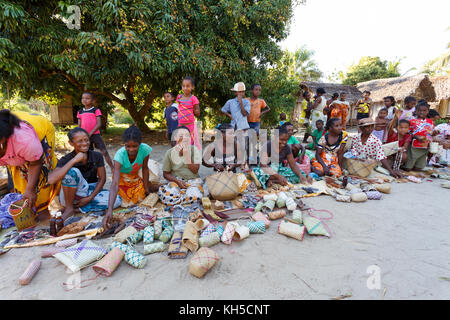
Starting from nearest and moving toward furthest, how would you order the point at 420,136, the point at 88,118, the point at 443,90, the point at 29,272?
the point at 29,272 → the point at 88,118 → the point at 420,136 → the point at 443,90

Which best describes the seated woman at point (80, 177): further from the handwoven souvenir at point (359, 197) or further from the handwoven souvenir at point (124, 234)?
the handwoven souvenir at point (359, 197)

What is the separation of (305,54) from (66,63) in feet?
65.2

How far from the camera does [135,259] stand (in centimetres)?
181

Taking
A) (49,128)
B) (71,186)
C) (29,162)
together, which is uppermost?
(49,128)

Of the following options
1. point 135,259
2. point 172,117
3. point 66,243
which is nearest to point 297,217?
point 135,259

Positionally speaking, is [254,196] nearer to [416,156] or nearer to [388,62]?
[416,156]

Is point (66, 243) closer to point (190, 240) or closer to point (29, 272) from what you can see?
point (29, 272)

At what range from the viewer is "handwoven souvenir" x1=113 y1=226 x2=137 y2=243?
2.13 m

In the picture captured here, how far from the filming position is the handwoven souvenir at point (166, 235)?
7.07ft

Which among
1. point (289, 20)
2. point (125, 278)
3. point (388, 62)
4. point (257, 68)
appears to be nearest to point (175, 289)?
point (125, 278)

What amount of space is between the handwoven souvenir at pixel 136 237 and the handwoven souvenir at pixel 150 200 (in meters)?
0.69

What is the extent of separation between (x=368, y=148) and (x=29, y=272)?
16.8 feet

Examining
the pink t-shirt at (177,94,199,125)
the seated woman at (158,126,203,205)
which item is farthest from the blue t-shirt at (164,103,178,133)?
the seated woman at (158,126,203,205)

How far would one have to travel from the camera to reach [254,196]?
10.5ft
